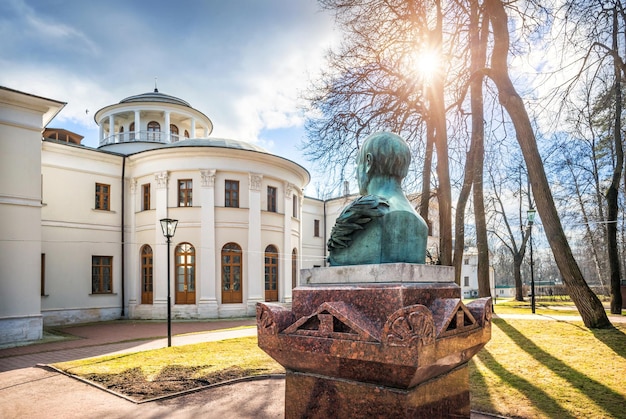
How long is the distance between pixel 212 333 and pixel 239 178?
28.9 feet

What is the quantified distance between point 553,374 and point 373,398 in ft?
17.5

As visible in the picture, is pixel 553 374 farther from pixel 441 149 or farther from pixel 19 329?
pixel 19 329

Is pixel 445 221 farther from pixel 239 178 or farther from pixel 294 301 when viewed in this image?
pixel 239 178

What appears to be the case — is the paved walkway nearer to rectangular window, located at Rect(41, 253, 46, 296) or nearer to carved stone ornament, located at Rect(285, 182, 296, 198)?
rectangular window, located at Rect(41, 253, 46, 296)

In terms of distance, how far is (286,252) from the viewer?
23.0m

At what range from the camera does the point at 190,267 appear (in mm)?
20469

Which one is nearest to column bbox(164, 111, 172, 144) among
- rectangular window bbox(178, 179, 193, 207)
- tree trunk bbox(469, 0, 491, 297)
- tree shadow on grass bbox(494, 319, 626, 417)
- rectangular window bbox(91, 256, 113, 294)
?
rectangular window bbox(178, 179, 193, 207)

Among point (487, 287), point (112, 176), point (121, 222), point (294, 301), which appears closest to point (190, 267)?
point (121, 222)

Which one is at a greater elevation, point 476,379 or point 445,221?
point 445,221

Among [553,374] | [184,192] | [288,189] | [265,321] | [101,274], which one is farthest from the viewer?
[288,189]

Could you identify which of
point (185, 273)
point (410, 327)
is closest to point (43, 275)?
point (185, 273)

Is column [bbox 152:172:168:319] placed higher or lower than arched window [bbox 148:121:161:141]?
lower

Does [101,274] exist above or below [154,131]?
below

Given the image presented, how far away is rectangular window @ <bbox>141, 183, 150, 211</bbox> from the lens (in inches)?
856
